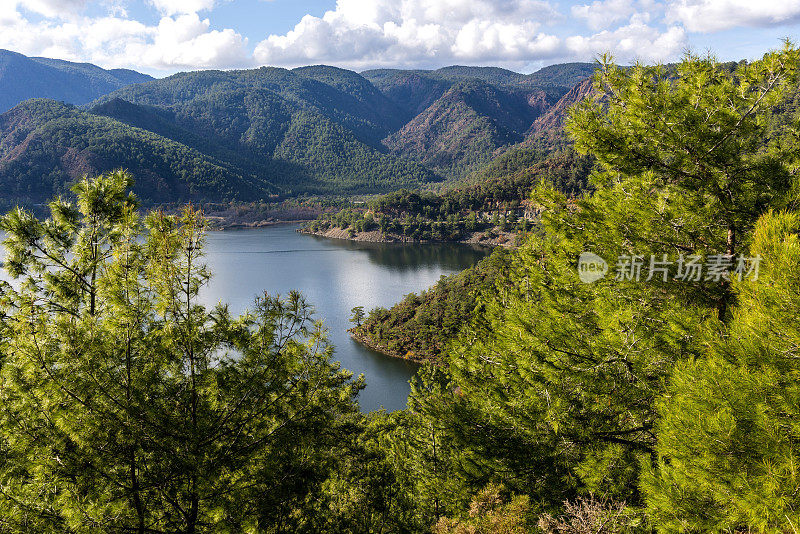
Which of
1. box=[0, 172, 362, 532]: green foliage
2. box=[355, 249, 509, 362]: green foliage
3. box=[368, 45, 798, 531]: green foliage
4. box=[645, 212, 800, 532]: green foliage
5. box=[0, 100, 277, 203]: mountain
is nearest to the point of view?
box=[645, 212, 800, 532]: green foliage

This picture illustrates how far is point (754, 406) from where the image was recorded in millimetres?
2963

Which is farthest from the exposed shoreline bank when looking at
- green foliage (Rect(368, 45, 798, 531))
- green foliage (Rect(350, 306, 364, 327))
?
green foliage (Rect(368, 45, 798, 531))

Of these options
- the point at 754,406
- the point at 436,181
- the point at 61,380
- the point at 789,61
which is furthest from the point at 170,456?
the point at 436,181

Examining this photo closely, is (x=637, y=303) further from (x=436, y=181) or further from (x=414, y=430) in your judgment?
(x=436, y=181)

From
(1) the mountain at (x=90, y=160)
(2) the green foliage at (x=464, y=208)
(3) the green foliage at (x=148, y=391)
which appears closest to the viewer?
(3) the green foliage at (x=148, y=391)

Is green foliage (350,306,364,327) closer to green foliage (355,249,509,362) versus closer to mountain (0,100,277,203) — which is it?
green foliage (355,249,509,362)

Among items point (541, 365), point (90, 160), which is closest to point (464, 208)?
point (90, 160)

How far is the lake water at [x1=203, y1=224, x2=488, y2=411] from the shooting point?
3528 cm

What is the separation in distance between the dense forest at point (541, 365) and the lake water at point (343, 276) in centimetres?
2298

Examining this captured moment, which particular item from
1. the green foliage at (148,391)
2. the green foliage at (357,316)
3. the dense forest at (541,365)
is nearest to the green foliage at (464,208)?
the green foliage at (357,316)

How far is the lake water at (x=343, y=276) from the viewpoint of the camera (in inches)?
1389

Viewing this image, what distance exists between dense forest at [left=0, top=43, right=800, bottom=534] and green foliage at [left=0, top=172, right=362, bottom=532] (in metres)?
0.02

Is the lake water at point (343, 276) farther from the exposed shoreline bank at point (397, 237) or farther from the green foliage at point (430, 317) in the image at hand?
the exposed shoreline bank at point (397, 237)

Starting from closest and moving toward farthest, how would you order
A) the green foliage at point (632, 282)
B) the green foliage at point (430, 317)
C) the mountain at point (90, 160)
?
1. the green foliage at point (632, 282)
2. the green foliage at point (430, 317)
3. the mountain at point (90, 160)
